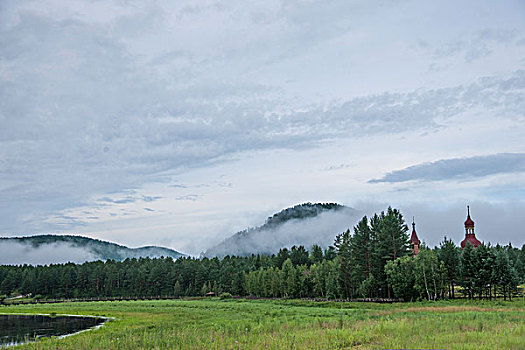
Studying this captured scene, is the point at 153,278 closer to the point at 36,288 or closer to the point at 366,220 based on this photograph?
the point at 36,288

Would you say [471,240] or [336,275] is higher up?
[471,240]

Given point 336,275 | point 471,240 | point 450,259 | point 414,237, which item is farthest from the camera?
point 414,237

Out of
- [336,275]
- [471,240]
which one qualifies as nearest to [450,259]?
[336,275]

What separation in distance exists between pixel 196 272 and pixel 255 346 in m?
108

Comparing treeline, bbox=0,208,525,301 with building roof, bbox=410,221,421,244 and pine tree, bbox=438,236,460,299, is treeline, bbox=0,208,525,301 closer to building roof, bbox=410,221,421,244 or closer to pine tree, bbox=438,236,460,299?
pine tree, bbox=438,236,460,299

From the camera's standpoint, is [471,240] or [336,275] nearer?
[336,275]

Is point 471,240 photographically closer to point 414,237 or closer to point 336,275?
point 414,237

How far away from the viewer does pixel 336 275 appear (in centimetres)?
7619

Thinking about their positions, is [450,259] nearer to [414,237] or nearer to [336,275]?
[336,275]

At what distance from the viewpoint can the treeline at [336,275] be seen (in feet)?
194

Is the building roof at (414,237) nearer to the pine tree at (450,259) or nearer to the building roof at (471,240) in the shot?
the building roof at (471,240)

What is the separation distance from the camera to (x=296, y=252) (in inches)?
4825

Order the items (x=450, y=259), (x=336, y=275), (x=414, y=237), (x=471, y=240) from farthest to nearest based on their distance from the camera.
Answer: (x=414, y=237), (x=471, y=240), (x=336, y=275), (x=450, y=259)

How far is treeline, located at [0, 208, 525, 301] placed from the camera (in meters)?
59.0
